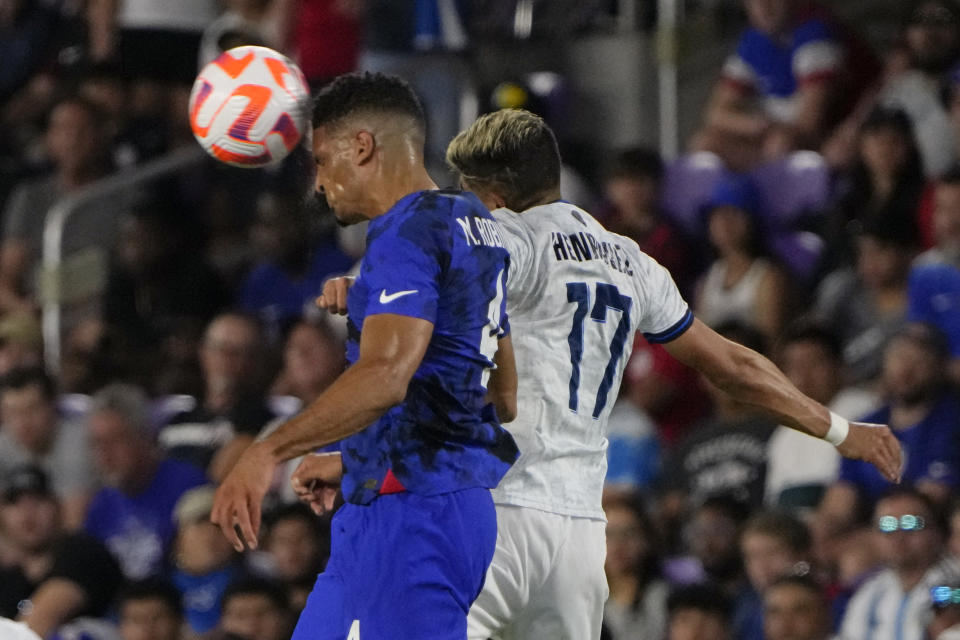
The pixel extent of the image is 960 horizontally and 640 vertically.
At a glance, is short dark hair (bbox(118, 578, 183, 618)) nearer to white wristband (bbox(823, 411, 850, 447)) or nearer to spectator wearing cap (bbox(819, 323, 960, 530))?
spectator wearing cap (bbox(819, 323, 960, 530))

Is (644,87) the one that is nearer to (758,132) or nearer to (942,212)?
(758,132)

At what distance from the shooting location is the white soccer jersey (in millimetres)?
4457

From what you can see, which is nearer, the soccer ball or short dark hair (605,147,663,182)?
the soccer ball

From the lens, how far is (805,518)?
23.4 ft

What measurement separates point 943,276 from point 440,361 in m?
4.00

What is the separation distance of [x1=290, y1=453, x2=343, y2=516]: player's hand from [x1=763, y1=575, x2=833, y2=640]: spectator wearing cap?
265 cm

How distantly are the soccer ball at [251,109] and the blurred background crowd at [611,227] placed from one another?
2.20 feet

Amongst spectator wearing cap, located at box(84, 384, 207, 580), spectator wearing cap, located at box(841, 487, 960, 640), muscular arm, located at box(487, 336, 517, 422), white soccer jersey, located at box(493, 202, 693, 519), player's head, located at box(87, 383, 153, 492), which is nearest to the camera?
muscular arm, located at box(487, 336, 517, 422)

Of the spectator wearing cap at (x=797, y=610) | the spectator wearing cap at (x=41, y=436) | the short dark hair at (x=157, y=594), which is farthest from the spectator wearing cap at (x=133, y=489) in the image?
the spectator wearing cap at (x=797, y=610)

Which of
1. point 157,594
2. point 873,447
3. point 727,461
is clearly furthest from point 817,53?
point 873,447

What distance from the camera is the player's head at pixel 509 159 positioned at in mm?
4625

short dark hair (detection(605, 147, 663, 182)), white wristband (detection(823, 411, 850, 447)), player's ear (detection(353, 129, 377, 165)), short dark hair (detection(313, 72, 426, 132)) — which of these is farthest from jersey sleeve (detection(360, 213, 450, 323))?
short dark hair (detection(605, 147, 663, 182))

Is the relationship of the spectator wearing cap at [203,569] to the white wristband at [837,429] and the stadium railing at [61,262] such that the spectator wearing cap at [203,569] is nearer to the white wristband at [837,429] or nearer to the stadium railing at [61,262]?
the stadium railing at [61,262]

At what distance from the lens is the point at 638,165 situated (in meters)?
8.81
